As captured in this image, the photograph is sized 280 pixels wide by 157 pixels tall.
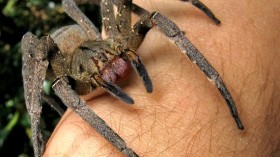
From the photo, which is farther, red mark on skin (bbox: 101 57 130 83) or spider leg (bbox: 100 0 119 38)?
spider leg (bbox: 100 0 119 38)

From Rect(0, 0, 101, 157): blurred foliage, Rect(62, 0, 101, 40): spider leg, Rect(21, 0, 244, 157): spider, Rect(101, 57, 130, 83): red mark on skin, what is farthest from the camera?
Rect(0, 0, 101, 157): blurred foliage

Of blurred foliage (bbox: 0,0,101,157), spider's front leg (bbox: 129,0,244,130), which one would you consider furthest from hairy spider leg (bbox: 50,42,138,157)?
blurred foliage (bbox: 0,0,101,157)

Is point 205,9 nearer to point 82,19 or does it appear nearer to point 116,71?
point 116,71

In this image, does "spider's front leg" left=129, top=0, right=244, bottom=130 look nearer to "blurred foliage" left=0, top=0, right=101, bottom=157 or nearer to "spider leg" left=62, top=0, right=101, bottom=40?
"spider leg" left=62, top=0, right=101, bottom=40

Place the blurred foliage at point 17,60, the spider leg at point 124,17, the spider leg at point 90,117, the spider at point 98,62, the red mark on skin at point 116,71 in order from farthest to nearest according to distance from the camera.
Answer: the blurred foliage at point 17,60, the spider leg at point 124,17, the red mark on skin at point 116,71, the spider at point 98,62, the spider leg at point 90,117

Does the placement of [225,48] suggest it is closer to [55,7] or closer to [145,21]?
[145,21]

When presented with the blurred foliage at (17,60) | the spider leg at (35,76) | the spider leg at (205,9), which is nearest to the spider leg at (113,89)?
the spider leg at (35,76)

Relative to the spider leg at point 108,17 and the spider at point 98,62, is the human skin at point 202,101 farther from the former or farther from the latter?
the spider leg at point 108,17

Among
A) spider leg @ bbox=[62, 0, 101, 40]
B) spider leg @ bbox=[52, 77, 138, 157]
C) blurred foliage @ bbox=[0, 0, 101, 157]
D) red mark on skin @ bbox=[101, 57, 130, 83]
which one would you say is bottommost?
blurred foliage @ bbox=[0, 0, 101, 157]

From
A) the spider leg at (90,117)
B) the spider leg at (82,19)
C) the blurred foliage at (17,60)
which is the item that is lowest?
the blurred foliage at (17,60)
